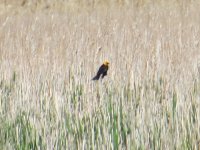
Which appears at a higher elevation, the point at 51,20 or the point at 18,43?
the point at 51,20

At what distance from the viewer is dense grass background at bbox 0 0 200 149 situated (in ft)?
6.16

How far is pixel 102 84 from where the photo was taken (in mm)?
2615

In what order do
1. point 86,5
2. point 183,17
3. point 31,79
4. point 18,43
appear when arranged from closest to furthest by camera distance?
point 31,79 → point 18,43 → point 183,17 → point 86,5

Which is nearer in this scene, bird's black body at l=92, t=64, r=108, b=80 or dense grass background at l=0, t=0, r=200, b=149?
dense grass background at l=0, t=0, r=200, b=149

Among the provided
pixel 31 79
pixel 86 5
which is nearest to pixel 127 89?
pixel 31 79

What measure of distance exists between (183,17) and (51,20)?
61.2 inches

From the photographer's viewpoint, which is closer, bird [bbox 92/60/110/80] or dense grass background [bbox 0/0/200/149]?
dense grass background [bbox 0/0/200/149]

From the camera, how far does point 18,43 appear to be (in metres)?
4.01

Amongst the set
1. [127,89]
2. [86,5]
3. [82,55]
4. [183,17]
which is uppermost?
[86,5]

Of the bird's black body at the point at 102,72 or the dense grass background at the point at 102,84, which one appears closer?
the dense grass background at the point at 102,84

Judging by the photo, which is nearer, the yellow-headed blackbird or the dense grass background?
the dense grass background

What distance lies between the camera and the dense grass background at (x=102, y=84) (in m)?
1.88

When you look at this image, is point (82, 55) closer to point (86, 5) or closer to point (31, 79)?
point (31, 79)

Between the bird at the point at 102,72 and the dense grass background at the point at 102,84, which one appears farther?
the bird at the point at 102,72
